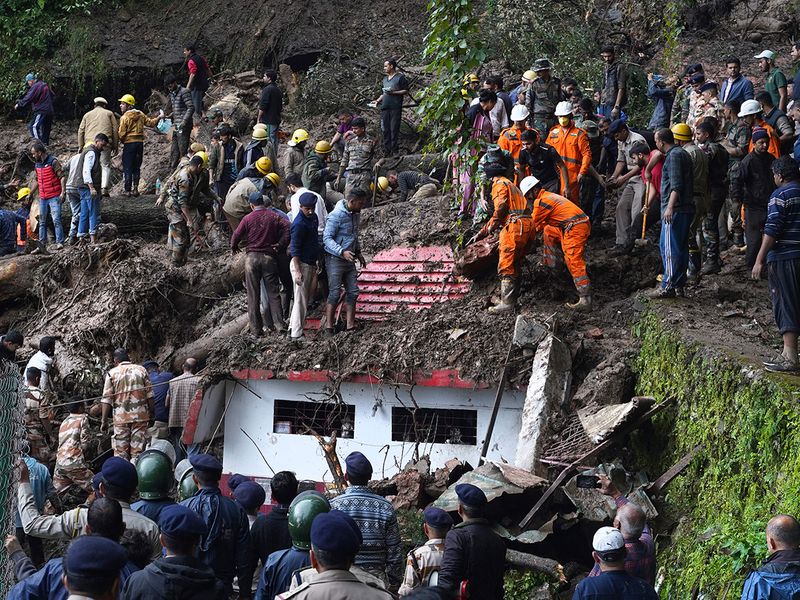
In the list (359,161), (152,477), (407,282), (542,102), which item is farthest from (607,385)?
(359,161)

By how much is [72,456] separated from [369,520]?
6.62 metres

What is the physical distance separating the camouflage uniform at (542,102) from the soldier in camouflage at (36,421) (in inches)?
328

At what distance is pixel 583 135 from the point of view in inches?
579

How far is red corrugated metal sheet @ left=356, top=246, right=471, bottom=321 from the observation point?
14.6 m

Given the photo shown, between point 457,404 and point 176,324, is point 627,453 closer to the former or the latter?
point 457,404

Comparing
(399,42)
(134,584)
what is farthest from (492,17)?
(134,584)

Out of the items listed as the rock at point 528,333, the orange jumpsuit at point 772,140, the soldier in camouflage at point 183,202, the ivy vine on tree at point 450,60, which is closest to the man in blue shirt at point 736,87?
the orange jumpsuit at point 772,140

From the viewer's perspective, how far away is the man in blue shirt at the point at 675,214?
1216 cm

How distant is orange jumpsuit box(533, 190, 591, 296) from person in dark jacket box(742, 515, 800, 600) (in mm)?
7031

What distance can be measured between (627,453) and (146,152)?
1608cm

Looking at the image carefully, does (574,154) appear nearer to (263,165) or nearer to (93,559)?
(263,165)

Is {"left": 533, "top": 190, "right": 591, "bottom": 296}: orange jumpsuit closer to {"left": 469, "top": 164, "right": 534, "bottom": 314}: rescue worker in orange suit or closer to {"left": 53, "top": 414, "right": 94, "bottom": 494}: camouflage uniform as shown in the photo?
{"left": 469, "top": 164, "right": 534, "bottom": 314}: rescue worker in orange suit

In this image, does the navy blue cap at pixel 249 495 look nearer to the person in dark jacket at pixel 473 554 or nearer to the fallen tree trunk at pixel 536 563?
the person in dark jacket at pixel 473 554

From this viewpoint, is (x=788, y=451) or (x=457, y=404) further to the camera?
(x=457, y=404)
